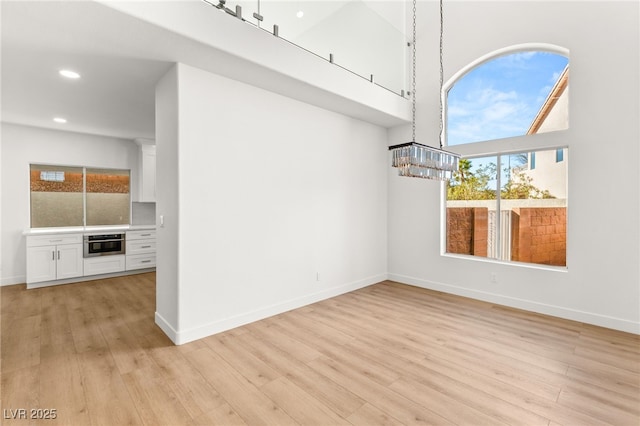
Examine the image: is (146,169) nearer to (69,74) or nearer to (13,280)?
(13,280)

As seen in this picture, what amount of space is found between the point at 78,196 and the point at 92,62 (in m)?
4.23

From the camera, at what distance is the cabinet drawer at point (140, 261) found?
5.89m

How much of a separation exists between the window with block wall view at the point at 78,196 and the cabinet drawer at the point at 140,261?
1120 millimetres

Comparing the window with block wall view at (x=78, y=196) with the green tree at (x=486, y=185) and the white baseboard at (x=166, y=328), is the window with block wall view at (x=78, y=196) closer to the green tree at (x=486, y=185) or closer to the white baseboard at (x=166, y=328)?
the white baseboard at (x=166, y=328)

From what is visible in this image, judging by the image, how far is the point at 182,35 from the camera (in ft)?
8.14

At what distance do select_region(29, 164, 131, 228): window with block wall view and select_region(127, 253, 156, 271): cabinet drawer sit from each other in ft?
3.67

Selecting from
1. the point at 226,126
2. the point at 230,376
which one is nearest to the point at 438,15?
the point at 226,126

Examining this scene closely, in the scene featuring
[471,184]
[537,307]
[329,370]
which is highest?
[471,184]

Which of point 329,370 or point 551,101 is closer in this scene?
point 329,370

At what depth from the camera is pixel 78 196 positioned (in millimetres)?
6051

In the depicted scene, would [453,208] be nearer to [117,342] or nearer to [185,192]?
[185,192]

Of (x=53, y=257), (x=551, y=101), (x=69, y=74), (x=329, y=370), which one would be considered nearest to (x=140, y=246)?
(x=53, y=257)

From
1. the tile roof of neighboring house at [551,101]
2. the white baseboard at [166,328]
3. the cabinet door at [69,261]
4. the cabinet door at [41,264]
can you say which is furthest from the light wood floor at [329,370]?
the tile roof of neighboring house at [551,101]

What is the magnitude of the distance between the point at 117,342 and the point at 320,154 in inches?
129
